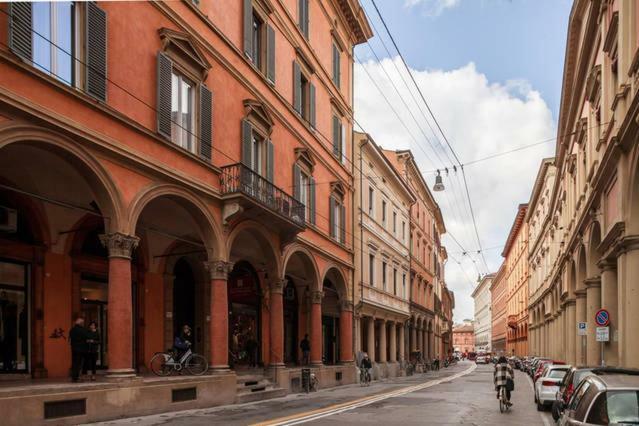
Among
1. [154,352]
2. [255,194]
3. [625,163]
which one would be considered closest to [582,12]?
[625,163]

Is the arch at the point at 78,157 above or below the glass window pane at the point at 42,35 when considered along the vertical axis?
below

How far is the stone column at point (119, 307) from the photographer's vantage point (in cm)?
1567

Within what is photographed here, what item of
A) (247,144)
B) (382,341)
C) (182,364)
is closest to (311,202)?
(247,144)

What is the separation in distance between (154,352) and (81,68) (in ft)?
34.8

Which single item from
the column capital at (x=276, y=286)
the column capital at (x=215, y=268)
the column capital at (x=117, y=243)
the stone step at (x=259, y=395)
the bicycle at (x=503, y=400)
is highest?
the column capital at (x=117, y=243)

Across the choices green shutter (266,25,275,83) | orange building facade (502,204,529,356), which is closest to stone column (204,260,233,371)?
green shutter (266,25,275,83)

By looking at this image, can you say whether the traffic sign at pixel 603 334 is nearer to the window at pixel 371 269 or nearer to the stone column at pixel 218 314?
the stone column at pixel 218 314

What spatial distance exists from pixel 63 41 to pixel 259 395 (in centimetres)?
1222

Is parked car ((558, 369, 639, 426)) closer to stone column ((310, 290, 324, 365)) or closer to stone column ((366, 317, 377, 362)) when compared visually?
stone column ((310, 290, 324, 365))

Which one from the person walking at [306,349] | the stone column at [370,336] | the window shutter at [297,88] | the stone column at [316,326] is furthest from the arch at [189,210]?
the stone column at [370,336]

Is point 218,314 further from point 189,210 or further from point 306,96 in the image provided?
point 306,96

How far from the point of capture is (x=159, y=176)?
17672mm

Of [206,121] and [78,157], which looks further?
[206,121]

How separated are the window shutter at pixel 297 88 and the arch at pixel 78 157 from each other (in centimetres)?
1325
